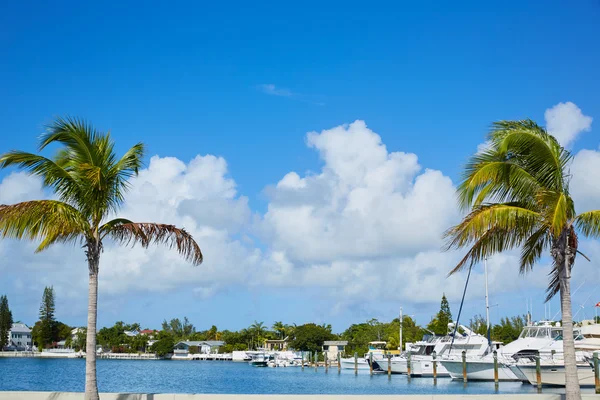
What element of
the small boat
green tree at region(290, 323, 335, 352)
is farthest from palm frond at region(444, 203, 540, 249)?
green tree at region(290, 323, 335, 352)

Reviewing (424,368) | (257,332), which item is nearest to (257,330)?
(257,332)

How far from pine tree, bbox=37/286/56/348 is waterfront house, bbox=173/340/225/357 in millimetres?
34132

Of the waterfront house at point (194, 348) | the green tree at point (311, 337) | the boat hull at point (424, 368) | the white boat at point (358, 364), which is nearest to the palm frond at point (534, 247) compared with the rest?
the boat hull at point (424, 368)

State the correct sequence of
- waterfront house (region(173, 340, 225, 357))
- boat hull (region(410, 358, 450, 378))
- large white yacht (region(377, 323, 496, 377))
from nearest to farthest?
large white yacht (region(377, 323, 496, 377)) < boat hull (region(410, 358, 450, 378)) < waterfront house (region(173, 340, 225, 357))

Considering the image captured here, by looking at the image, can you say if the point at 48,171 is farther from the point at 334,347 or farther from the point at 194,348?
the point at 194,348

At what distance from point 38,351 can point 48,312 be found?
71.5ft

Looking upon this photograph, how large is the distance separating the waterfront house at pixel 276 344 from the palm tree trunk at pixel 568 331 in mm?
150996

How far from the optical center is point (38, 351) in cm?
18650

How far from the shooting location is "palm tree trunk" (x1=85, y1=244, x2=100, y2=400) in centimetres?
1373

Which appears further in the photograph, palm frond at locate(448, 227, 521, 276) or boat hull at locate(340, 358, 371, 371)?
boat hull at locate(340, 358, 371, 371)

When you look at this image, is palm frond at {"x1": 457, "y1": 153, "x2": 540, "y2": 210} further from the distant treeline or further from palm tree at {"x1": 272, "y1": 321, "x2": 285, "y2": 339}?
palm tree at {"x1": 272, "y1": 321, "x2": 285, "y2": 339}

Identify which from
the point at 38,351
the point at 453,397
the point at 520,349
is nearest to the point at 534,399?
the point at 453,397

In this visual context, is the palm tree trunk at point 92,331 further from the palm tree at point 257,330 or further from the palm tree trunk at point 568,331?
the palm tree at point 257,330

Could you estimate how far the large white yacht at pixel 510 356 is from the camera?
54.9 metres
